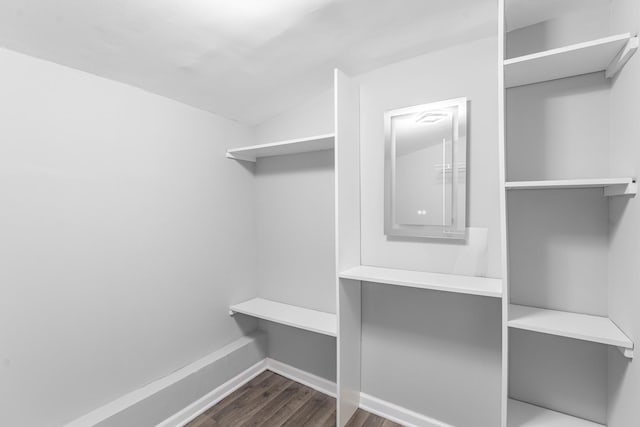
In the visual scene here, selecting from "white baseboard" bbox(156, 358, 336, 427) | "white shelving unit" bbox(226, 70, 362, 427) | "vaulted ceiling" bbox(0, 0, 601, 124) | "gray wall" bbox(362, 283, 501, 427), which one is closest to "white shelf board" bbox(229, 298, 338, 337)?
"white shelving unit" bbox(226, 70, 362, 427)

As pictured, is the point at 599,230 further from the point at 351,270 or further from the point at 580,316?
the point at 351,270

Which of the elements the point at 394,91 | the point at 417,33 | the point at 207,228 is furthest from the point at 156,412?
the point at 417,33

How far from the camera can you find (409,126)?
177cm

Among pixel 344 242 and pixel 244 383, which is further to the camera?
pixel 244 383

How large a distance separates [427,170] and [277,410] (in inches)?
71.4

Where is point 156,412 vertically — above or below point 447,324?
below

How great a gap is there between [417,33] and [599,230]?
1.27m

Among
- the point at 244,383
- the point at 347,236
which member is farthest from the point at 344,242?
the point at 244,383

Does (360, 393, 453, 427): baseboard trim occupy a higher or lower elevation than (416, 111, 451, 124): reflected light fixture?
lower

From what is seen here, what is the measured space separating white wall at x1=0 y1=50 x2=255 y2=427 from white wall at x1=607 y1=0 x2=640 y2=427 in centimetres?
221

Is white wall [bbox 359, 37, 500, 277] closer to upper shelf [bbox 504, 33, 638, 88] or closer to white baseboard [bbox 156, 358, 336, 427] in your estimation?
upper shelf [bbox 504, 33, 638, 88]

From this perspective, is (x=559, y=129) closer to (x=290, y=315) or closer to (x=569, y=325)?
(x=569, y=325)

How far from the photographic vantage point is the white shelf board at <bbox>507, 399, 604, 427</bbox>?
1.35 metres

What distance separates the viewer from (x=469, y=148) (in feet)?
5.36
